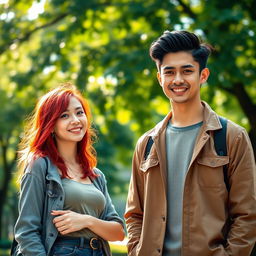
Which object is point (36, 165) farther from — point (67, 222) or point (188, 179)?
point (188, 179)

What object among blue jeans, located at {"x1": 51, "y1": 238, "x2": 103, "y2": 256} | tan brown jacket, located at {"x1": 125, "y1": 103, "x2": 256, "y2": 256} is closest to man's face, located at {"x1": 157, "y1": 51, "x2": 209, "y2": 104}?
tan brown jacket, located at {"x1": 125, "y1": 103, "x2": 256, "y2": 256}

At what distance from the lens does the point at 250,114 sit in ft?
39.7

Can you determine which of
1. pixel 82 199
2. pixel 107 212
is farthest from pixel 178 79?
pixel 107 212

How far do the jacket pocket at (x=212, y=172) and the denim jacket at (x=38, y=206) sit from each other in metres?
1.05

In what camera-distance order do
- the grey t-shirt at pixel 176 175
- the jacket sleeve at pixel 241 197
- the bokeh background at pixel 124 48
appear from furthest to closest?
the bokeh background at pixel 124 48 < the grey t-shirt at pixel 176 175 < the jacket sleeve at pixel 241 197

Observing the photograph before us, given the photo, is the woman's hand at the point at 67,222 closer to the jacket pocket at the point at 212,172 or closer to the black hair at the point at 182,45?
the jacket pocket at the point at 212,172

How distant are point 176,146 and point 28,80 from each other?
9759mm

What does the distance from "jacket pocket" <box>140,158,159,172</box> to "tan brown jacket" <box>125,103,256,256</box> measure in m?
0.04

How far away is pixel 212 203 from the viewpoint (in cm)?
397

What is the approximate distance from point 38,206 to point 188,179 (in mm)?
1101

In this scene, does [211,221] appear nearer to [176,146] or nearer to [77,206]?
[176,146]

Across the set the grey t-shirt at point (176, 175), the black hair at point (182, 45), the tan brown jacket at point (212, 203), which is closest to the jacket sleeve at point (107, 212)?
the tan brown jacket at point (212, 203)

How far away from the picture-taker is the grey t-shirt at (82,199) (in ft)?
14.3

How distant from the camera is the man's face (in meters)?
4.21
